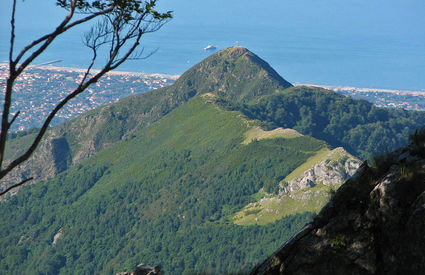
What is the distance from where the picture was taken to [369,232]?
14.0 metres

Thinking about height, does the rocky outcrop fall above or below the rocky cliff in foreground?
below

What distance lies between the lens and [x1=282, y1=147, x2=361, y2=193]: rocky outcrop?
5876 inches

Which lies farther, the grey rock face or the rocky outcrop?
the rocky outcrop

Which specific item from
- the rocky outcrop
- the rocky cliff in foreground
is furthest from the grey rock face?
the rocky outcrop

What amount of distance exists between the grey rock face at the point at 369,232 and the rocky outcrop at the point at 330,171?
5226 inches

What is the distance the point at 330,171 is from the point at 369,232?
5622 inches

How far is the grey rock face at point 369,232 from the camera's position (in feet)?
43.6

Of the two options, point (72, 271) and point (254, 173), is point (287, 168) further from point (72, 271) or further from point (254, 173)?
point (72, 271)

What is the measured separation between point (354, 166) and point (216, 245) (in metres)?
49.6

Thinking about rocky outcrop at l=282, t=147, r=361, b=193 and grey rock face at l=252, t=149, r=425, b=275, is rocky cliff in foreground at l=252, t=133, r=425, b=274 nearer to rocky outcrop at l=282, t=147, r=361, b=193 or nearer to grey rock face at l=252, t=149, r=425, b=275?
grey rock face at l=252, t=149, r=425, b=275

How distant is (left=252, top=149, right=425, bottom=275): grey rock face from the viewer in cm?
1328

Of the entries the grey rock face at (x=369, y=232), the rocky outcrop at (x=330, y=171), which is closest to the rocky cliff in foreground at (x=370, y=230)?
the grey rock face at (x=369, y=232)

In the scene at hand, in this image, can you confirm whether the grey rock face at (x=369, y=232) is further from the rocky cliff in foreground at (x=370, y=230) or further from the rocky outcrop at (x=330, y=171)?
the rocky outcrop at (x=330, y=171)

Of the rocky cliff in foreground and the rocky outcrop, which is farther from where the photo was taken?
the rocky outcrop
